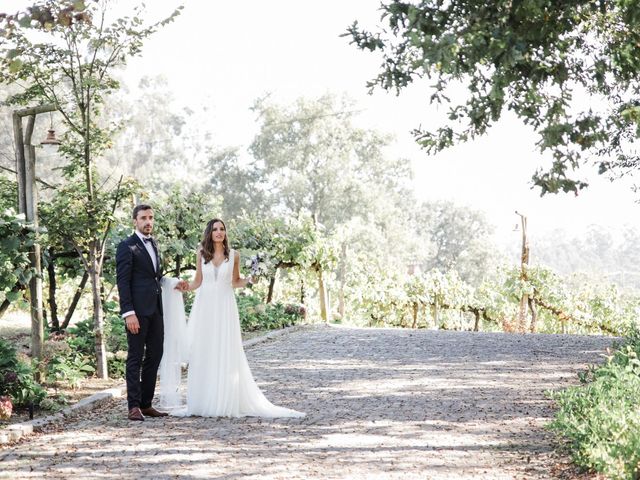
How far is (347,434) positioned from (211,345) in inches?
69.0

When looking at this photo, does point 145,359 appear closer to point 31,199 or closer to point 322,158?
point 31,199

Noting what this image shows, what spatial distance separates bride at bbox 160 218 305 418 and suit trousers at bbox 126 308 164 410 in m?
0.39

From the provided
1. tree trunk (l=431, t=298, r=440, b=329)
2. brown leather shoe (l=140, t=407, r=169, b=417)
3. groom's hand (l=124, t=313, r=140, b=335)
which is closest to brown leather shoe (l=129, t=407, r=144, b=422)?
brown leather shoe (l=140, t=407, r=169, b=417)

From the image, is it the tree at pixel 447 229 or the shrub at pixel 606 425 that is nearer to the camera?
the shrub at pixel 606 425

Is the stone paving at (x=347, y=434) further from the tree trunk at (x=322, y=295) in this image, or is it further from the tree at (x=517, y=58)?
the tree trunk at (x=322, y=295)

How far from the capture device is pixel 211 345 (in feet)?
25.2

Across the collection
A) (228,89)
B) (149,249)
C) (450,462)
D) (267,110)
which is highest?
(228,89)

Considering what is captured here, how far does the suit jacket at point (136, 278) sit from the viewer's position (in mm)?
7098

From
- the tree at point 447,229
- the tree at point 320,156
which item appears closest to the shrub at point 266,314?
the tree at point 320,156

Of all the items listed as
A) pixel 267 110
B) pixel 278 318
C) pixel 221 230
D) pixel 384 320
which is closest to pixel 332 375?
pixel 221 230

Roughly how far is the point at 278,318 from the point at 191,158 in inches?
1549

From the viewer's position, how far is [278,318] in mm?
16328

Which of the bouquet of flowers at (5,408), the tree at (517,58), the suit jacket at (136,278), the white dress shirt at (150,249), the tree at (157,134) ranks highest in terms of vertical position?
the tree at (157,134)

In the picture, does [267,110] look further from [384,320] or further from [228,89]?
[384,320]
